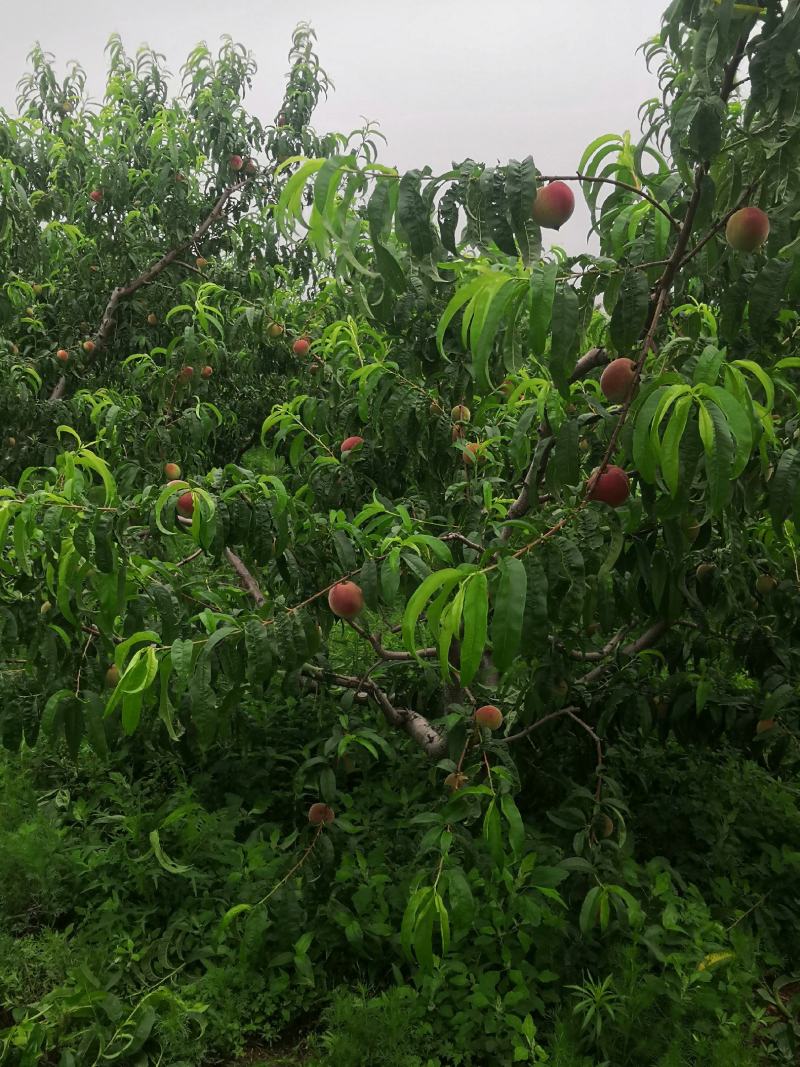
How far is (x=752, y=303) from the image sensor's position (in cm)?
115

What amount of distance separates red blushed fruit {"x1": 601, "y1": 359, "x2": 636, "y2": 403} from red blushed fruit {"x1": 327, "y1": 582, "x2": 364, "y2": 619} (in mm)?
664

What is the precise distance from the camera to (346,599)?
168 centimetres

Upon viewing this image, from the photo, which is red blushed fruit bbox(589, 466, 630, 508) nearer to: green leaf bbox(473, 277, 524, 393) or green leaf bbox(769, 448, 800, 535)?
green leaf bbox(769, 448, 800, 535)

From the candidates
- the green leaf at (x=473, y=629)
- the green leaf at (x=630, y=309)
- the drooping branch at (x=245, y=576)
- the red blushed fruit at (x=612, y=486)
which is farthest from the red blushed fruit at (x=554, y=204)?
the drooping branch at (x=245, y=576)

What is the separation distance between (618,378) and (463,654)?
618 millimetres

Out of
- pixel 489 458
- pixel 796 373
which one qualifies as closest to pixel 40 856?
pixel 489 458

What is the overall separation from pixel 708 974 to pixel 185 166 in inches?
172

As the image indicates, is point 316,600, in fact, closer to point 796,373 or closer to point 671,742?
point 796,373

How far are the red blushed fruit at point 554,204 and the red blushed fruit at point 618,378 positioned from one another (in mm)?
259

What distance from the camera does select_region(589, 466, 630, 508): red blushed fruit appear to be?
135cm

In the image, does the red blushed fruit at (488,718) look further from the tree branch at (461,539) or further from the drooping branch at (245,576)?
the drooping branch at (245,576)

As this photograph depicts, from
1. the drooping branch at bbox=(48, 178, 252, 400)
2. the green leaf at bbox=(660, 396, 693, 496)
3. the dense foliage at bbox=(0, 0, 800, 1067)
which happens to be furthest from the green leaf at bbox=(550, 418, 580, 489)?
the drooping branch at bbox=(48, 178, 252, 400)

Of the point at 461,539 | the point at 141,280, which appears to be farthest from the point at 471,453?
the point at 141,280

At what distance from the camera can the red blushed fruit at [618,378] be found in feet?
4.46
